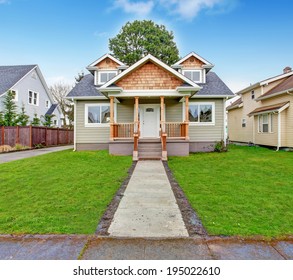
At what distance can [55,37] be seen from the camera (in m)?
18.9

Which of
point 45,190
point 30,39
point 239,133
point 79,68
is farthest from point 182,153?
point 79,68

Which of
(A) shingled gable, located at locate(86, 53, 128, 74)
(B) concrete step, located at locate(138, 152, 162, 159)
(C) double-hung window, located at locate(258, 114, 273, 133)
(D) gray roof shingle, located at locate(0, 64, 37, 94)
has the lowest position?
(B) concrete step, located at locate(138, 152, 162, 159)

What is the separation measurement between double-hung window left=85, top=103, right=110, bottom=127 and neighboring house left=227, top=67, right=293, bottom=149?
11865 mm

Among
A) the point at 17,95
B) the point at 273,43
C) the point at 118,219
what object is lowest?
the point at 118,219

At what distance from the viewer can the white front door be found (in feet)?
48.0

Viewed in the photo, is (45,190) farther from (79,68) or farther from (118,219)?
(79,68)

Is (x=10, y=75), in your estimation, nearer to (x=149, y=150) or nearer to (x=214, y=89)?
(x=149, y=150)

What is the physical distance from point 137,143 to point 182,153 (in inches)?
106

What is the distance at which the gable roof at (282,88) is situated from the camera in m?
14.8

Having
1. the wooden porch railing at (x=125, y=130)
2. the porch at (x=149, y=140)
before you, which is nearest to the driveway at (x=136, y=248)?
the porch at (x=149, y=140)

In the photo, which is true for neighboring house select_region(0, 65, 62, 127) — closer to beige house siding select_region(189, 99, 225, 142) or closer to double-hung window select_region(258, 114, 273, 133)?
beige house siding select_region(189, 99, 225, 142)

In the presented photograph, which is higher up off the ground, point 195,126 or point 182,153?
point 195,126

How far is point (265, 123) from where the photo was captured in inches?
671

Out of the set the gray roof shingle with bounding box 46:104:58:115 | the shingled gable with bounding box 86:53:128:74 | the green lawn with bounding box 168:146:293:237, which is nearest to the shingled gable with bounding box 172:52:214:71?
the shingled gable with bounding box 86:53:128:74
